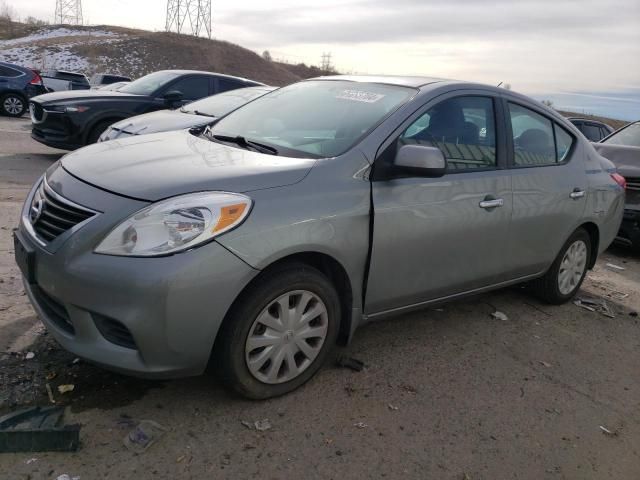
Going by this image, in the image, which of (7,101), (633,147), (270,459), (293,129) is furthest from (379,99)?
(7,101)

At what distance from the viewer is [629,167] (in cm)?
723

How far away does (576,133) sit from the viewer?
15.5 feet

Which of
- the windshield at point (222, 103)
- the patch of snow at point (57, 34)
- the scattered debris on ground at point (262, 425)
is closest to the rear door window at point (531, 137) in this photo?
the scattered debris on ground at point (262, 425)

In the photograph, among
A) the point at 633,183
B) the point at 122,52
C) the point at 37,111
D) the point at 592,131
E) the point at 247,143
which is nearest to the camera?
the point at 247,143

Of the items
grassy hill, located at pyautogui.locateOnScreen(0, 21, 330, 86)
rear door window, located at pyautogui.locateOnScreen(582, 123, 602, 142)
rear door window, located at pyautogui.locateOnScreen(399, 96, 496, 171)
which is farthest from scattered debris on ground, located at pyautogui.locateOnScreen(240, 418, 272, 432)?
grassy hill, located at pyautogui.locateOnScreen(0, 21, 330, 86)

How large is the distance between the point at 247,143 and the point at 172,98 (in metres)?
5.86

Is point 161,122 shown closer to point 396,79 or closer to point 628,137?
point 396,79

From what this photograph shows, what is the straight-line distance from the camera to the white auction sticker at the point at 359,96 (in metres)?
3.66

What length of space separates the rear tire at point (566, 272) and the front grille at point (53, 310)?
3.61 meters

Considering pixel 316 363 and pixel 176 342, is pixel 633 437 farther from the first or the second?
pixel 176 342

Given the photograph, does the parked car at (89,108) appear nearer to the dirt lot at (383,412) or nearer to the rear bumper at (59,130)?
the rear bumper at (59,130)

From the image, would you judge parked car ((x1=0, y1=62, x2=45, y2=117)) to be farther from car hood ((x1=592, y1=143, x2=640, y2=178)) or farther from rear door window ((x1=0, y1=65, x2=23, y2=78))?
car hood ((x1=592, y1=143, x2=640, y2=178))

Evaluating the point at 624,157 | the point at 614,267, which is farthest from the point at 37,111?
the point at 624,157

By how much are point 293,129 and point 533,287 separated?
8.40 ft
